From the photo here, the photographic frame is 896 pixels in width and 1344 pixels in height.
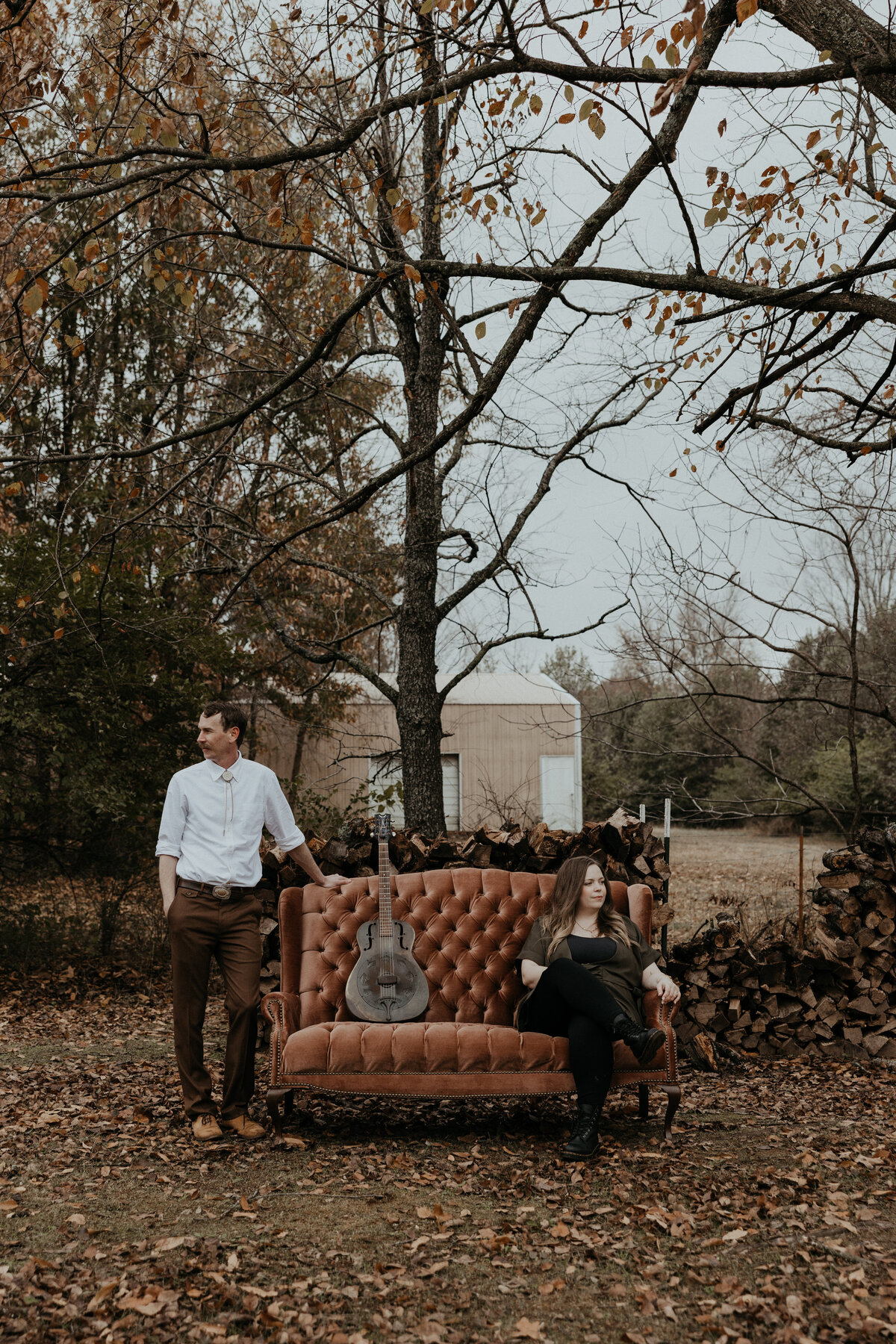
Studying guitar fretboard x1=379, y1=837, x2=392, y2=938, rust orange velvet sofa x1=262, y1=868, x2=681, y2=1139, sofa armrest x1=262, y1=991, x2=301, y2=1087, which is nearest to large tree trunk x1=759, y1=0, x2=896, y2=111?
rust orange velvet sofa x1=262, y1=868, x2=681, y2=1139

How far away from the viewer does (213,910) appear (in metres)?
4.68

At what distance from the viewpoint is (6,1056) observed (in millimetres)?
6324

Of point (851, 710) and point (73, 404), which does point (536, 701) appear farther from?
point (851, 710)

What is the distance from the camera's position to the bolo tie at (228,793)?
4727mm

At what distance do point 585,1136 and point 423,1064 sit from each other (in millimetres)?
684

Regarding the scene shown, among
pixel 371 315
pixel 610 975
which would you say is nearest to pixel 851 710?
pixel 610 975

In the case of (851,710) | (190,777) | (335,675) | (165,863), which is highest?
(335,675)

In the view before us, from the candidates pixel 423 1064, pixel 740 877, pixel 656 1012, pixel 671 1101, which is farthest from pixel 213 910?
pixel 740 877

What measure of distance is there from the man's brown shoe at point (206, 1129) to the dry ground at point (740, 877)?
12.2 ft

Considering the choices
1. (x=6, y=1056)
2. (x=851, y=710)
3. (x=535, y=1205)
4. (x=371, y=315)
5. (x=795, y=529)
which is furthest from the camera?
(x=371, y=315)

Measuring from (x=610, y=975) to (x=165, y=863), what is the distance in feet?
6.33

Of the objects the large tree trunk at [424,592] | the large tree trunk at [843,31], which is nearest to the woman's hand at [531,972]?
the large tree trunk at [424,592]

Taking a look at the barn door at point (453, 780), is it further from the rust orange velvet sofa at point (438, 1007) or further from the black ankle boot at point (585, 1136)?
the black ankle boot at point (585, 1136)

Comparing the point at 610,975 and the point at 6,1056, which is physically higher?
the point at 610,975
